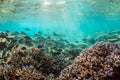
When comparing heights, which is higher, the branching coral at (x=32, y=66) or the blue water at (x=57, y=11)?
the branching coral at (x=32, y=66)

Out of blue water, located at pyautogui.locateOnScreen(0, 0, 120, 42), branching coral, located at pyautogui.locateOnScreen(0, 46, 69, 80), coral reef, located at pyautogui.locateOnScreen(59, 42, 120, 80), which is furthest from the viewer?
blue water, located at pyautogui.locateOnScreen(0, 0, 120, 42)

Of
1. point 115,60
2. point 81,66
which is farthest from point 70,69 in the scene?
point 115,60

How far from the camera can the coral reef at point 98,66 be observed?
4.75m

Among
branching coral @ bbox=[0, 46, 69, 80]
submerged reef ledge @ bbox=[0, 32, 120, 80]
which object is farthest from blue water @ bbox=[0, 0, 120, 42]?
submerged reef ledge @ bbox=[0, 32, 120, 80]

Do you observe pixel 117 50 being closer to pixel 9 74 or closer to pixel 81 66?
pixel 81 66

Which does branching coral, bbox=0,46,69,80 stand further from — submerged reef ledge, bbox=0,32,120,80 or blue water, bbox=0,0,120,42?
blue water, bbox=0,0,120,42

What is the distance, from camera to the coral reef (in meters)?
4.75

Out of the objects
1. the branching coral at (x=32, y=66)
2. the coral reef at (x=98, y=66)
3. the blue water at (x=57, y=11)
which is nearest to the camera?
the coral reef at (x=98, y=66)

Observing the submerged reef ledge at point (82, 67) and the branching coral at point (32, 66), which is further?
the branching coral at point (32, 66)

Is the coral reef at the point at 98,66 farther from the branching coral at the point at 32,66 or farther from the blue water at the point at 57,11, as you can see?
the blue water at the point at 57,11

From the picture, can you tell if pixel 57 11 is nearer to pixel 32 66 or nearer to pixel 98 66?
pixel 32 66

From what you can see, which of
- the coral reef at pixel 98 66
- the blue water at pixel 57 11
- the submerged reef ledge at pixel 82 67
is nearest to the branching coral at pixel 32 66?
the submerged reef ledge at pixel 82 67

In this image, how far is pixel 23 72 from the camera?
621 centimetres

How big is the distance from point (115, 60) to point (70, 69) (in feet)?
4.37
